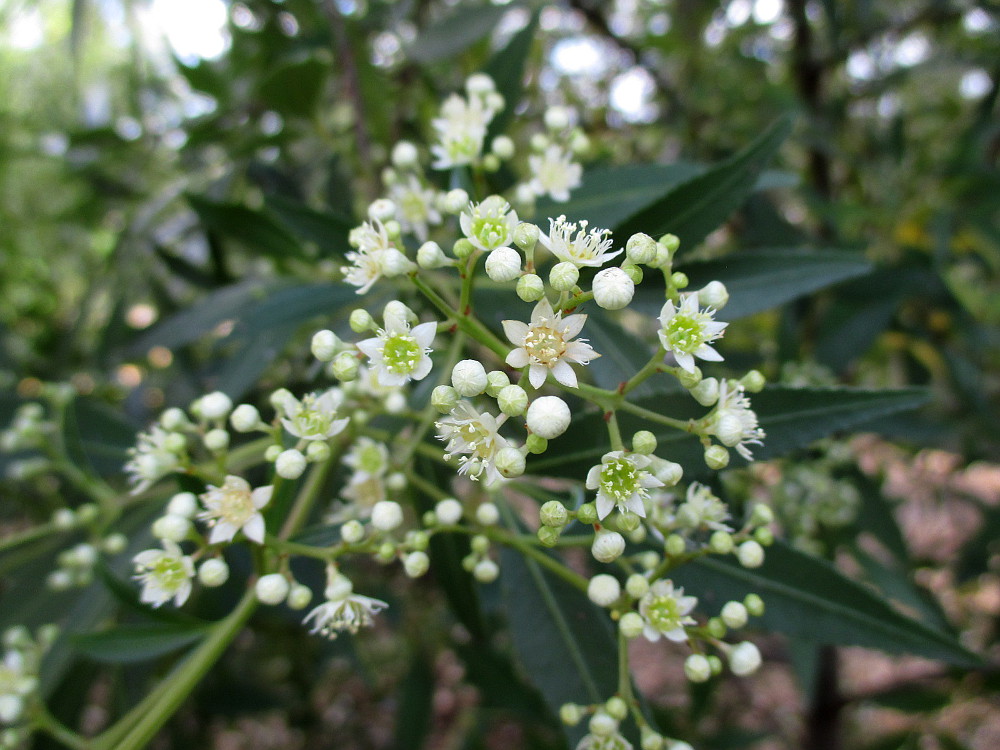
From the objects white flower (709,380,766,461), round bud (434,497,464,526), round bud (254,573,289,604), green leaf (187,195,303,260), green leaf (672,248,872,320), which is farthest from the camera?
green leaf (187,195,303,260)

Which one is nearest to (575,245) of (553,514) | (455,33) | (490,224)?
(490,224)

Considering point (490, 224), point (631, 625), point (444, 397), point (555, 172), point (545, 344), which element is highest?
point (555, 172)

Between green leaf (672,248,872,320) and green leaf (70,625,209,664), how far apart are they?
3.30 ft

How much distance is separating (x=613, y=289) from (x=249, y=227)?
1117 millimetres

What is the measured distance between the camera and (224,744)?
4.18 m

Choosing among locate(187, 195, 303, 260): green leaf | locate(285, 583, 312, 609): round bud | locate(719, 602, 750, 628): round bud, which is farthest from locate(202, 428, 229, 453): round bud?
locate(719, 602, 750, 628): round bud

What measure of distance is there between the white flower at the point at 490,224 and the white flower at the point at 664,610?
56 centimetres

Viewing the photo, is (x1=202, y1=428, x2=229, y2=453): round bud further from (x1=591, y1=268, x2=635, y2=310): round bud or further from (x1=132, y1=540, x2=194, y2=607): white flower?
(x1=591, y1=268, x2=635, y2=310): round bud

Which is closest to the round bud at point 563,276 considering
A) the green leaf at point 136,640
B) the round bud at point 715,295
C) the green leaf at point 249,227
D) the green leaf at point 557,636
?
the round bud at point 715,295

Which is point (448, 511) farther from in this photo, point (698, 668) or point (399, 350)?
point (698, 668)

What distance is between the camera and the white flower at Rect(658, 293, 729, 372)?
0.92 meters

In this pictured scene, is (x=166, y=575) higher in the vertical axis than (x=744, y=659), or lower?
lower

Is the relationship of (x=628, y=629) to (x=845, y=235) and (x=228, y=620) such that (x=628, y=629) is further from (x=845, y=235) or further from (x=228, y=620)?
(x=845, y=235)

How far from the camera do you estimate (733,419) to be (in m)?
0.96
